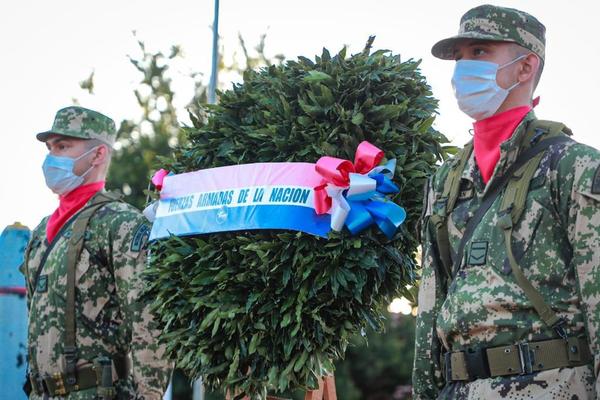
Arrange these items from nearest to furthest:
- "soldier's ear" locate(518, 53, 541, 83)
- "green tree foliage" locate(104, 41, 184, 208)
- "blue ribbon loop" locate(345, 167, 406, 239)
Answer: "soldier's ear" locate(518, 53, 541, 83) → "blue ribbon loop" locate(345, 167, 406, 239) → "green tree foliage" locate(104, 41, 184, 208)

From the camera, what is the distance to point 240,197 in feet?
17.8

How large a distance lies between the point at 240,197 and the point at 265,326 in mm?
747

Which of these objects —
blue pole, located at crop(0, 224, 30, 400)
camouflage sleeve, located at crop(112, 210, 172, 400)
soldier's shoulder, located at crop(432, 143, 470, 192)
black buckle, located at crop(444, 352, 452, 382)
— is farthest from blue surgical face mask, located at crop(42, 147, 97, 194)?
black buckle, located at crop(444, 352, 452, 382)

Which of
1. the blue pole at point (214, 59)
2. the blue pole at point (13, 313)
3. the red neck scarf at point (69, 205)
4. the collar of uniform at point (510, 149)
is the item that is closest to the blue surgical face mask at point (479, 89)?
the collar of uniform at point (510, 149)

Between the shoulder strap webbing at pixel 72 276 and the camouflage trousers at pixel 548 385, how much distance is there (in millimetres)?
2805

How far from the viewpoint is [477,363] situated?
12.8 ft

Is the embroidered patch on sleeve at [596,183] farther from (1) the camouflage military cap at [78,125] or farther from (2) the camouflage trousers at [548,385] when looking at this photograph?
(1) the camouflage military cap at [78,125]

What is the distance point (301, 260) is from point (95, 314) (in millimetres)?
1541

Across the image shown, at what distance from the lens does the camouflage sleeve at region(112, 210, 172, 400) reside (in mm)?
5637

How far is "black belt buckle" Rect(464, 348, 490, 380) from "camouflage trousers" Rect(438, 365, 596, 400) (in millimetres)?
65

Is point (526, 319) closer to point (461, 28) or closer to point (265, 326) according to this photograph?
point (461, 28)

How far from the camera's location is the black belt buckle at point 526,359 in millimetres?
3738

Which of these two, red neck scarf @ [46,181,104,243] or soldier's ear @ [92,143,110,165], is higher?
soldier's ear @ [92,143,110,165]

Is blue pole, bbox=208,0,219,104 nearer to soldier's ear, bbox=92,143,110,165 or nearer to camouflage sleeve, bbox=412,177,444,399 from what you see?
soldier's ear, bbox=92,143,110,165
